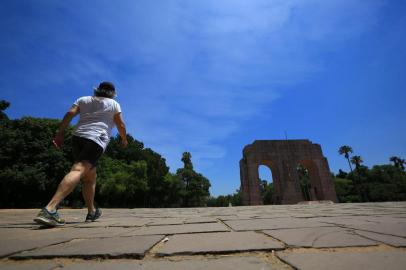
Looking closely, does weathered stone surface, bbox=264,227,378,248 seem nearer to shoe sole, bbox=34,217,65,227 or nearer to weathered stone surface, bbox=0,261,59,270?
weathered stone surface, bbox=0,261,59,270

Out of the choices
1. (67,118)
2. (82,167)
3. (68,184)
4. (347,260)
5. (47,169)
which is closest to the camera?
(347,260)

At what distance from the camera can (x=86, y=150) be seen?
10.6ft

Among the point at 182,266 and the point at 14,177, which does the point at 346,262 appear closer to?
the point at 182,266

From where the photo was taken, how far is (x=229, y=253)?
149 cm

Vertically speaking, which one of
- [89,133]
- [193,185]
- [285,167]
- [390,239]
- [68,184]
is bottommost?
[390,239]

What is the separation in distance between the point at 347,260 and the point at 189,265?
2.76 feet

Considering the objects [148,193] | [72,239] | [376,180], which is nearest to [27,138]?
[148,193]

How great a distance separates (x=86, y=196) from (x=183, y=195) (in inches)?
1686

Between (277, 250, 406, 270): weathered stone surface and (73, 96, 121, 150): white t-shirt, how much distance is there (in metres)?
2.86

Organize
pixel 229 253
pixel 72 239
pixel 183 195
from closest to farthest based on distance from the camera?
1. pixel 229 253
2. pixel 72 239
3. pixel 183 195

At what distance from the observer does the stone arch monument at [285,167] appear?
22656 millimetres

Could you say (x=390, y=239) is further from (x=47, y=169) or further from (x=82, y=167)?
(x=47, y=169)

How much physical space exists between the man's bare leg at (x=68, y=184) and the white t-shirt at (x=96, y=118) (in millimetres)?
389

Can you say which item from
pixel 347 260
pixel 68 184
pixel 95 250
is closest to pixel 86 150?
pixel 68 184
